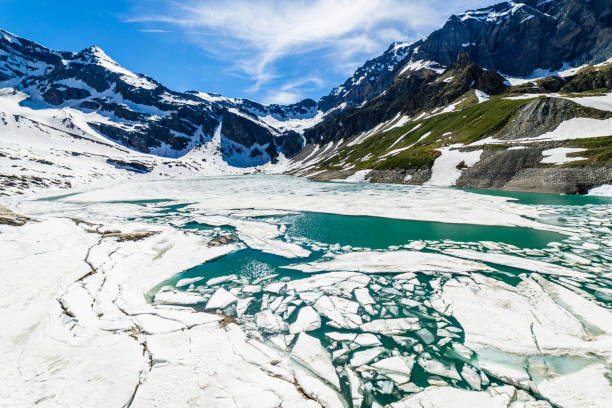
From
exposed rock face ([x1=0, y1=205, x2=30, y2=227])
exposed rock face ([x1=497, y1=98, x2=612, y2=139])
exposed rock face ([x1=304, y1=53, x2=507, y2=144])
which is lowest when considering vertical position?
exposed rock face ([x1=0, y1=205, x2=30, y2=227])

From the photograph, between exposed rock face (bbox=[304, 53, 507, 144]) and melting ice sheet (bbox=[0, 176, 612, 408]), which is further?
exposed rock face (bbox=[304, 53, 507, 144])

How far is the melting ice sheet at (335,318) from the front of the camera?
15.5ft

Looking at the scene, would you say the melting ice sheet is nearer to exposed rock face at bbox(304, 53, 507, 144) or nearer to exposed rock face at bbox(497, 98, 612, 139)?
exposed rock face at bbox(497, 98, 612, 139)

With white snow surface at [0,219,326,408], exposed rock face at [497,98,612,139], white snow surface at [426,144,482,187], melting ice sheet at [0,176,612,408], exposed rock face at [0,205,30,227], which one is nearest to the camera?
white snow surface at [0,219,326,408]

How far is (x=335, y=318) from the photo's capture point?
7199 mm

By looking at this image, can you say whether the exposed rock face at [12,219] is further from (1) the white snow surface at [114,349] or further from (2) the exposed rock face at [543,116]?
(2) the exposed rock face at [543,116]

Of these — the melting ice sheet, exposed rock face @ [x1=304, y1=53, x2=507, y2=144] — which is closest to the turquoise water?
the melting ice sheet

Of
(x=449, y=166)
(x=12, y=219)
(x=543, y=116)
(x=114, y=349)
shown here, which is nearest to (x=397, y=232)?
(x=114, y=349)

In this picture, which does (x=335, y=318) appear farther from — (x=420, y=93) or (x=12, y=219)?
(x=420, y=93)

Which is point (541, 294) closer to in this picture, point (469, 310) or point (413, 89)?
point (469, 310)

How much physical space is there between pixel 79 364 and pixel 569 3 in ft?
992

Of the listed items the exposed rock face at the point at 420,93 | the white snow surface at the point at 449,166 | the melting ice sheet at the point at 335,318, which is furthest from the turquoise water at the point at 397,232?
the exposed rock face at the point at 420,93

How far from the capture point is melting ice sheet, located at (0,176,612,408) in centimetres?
471

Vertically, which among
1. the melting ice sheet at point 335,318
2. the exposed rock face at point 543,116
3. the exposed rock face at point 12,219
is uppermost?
the exposed rock face at point 543,116
